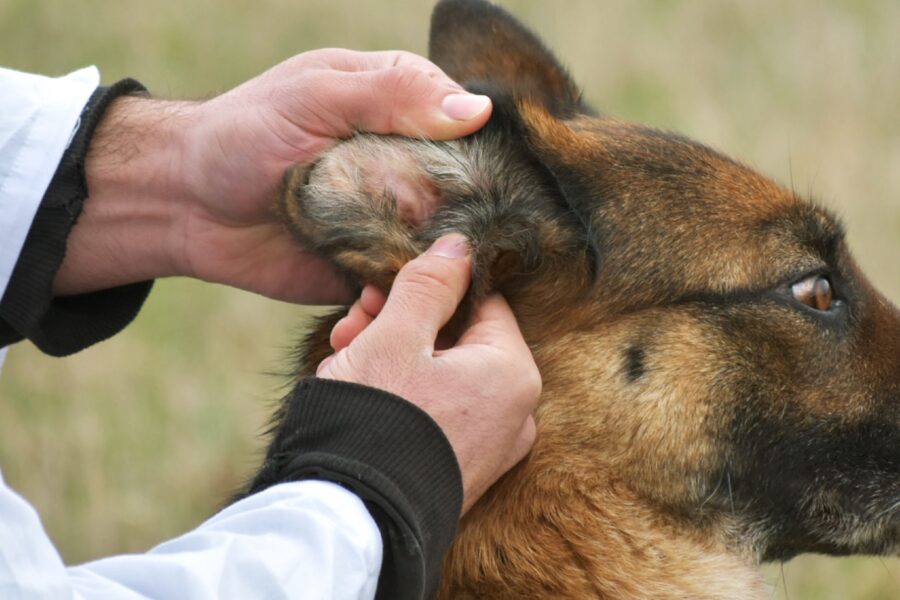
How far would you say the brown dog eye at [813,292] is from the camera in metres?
3.65

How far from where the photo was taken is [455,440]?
10.1ft

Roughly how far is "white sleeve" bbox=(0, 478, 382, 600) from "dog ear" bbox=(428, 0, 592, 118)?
198 cm

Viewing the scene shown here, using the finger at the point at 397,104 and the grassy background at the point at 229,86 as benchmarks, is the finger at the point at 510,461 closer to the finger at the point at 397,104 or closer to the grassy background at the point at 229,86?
the finger at the point at 397,104

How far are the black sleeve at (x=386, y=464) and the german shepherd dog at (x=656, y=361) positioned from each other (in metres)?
0.56

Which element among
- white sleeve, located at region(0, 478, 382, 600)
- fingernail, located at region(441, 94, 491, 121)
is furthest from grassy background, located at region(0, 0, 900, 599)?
white sleeve, located at region(0, 478, 382, 600)

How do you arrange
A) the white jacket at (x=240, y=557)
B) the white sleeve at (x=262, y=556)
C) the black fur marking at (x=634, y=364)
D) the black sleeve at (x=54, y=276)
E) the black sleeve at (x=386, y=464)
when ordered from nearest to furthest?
the white jacket at (x=240, y=557) < the white sleeve at (x=262, y=556) < the black sleeve at (x=386, y=464) < the black fur marking at (x=634, y=364) < the black sleeve at (x=54, y=276)

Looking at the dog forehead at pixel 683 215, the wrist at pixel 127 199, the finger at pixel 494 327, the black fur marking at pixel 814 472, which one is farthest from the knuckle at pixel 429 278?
the wrist at pixel 127 199

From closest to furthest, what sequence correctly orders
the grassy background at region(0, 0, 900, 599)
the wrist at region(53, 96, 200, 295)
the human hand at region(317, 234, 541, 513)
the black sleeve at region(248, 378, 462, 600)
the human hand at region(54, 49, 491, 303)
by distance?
the black sleeve at region(248, 378, 462, 600), the human hand at region(317, 234, 541, 513), the human hand at region(54, 49, 491, 303), the wrist at region(53, 96, 200, 295), the grassy background at region(0, 0, 900, 599)

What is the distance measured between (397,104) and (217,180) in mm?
749

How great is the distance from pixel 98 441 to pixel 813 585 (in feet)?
11.0

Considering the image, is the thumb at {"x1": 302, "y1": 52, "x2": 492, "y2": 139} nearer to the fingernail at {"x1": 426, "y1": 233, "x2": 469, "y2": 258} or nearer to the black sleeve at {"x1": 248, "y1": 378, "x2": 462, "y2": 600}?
the fingernail at {"x1": 426, "y1": 233, "x2": 469, "y2": 258}

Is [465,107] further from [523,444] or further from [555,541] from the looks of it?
[555,541]

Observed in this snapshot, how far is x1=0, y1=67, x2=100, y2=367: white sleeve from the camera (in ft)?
12.5

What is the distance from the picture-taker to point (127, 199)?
4.21 m
